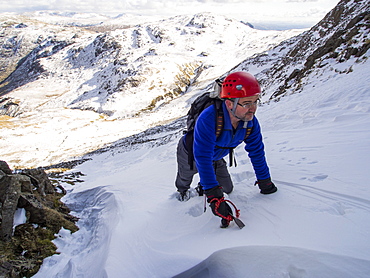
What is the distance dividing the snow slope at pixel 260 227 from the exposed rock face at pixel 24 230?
264 millimetres

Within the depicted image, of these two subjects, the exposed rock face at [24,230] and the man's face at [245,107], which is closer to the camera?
the man's face at [245,107]

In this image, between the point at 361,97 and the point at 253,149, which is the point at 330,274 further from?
the point at 361,97

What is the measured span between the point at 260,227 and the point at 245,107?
1.67 meters

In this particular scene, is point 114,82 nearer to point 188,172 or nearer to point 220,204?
point 188,172

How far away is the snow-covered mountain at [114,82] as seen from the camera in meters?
48.8

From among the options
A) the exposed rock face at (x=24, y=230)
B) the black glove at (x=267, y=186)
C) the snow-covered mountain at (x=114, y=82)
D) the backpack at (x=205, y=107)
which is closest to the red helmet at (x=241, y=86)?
the backpack at (x=205, y=107)

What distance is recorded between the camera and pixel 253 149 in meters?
3.70

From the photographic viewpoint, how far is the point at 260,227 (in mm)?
3051

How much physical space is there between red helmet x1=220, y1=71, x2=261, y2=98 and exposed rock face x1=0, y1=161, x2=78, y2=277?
4402mm

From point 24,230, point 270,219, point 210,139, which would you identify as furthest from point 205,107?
point 24,230

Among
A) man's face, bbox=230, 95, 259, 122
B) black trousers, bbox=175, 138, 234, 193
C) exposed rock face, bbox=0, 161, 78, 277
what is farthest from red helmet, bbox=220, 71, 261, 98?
exposed rock face, bbox=0, 161, 78, 277

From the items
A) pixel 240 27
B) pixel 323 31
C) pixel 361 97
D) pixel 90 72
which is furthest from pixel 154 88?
pixel 240 27

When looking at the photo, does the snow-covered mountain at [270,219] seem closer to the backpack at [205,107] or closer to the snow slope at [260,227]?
the snow slope at [260,227]

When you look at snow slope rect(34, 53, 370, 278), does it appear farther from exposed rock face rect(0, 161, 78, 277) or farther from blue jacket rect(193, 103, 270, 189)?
blue jacket rect(193, 103, 270, 189)
